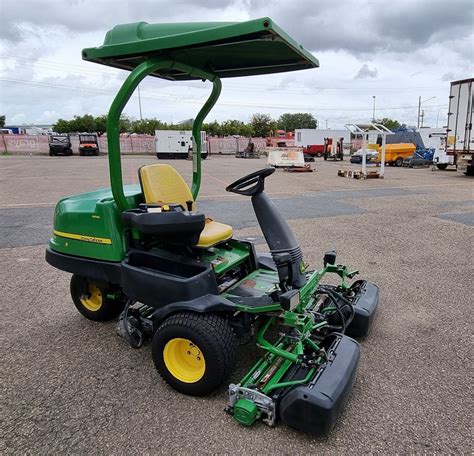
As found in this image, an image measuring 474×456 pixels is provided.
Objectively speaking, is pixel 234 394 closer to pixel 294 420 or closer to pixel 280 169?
pixel 294 420

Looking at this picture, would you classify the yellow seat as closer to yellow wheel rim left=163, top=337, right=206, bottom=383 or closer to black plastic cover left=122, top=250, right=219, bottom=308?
black plastic cover left=122, top=250, right=219, bottom=308

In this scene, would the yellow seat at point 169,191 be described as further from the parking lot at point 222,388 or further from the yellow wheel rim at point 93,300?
the yellow wheel rim at point 93,300

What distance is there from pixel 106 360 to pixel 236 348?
105 centimetres

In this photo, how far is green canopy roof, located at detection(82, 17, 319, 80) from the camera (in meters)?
2.30

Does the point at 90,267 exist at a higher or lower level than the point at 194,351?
higher

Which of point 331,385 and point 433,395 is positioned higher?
point 331,385

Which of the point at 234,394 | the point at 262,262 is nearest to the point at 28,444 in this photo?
the point at 234,394

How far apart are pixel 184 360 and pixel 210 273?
586mm

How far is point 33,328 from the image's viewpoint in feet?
11.1

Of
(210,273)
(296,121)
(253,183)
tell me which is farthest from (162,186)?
(296,121)

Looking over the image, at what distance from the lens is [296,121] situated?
9300 centimetres

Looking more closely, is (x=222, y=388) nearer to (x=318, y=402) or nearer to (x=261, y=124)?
(x=318, y=402)

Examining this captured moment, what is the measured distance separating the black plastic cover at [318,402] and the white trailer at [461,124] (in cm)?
1491

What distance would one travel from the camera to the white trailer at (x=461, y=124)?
1421cm
